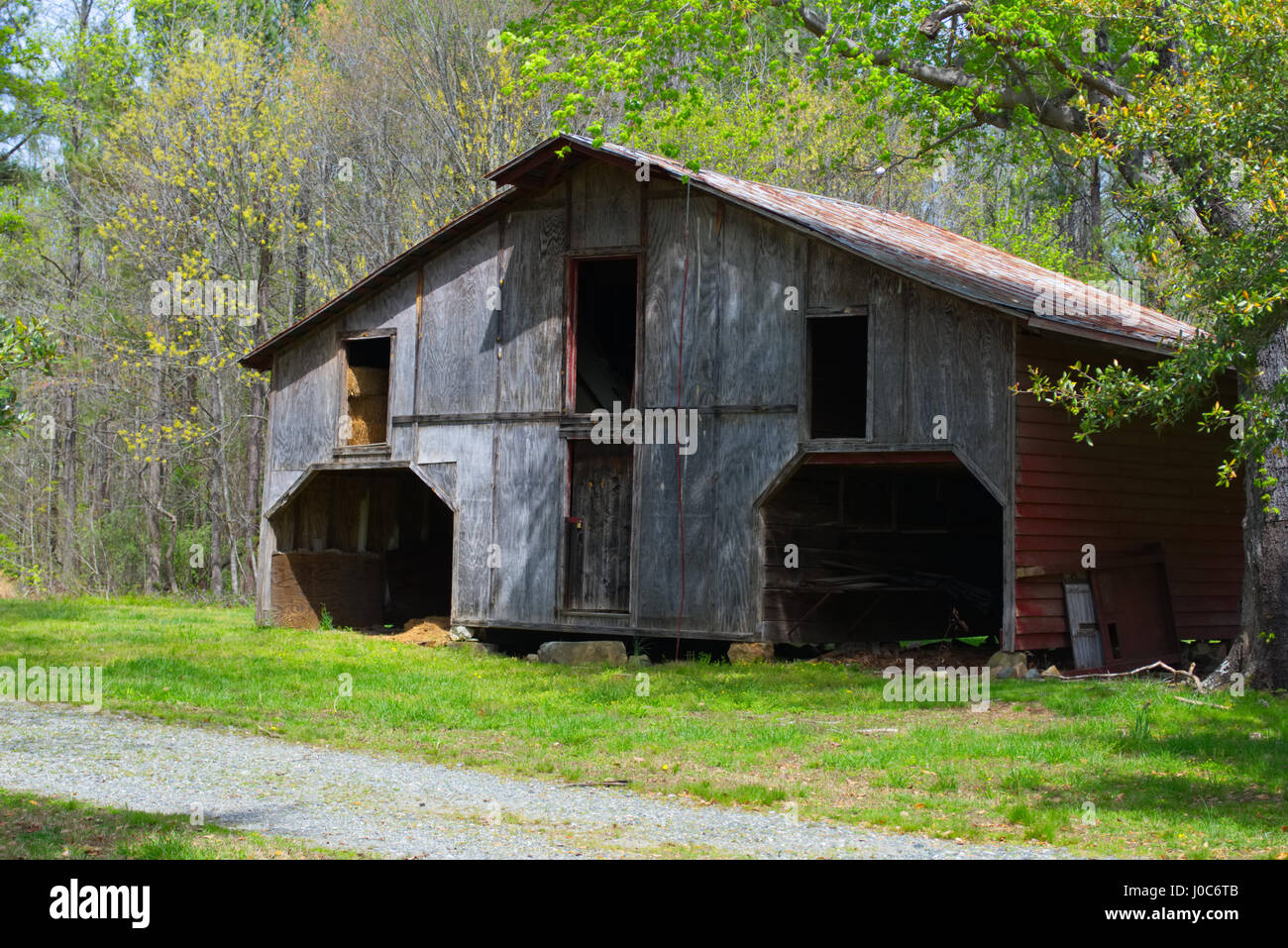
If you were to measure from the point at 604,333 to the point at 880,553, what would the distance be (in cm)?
631

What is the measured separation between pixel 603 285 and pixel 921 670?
9.49m

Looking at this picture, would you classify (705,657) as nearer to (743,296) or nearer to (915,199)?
(743,296)

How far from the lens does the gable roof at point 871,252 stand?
17.0m

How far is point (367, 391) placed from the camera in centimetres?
2295

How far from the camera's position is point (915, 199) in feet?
134

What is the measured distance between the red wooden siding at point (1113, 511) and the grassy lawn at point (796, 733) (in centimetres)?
193

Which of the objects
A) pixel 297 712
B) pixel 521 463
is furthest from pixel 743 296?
pixel 297 712

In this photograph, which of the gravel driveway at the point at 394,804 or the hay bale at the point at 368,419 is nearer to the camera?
the gravel driveway at the point at 394,804
